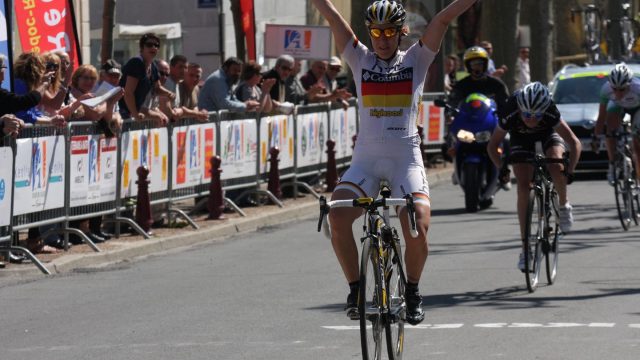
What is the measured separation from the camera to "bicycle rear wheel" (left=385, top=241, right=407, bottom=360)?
8.56m

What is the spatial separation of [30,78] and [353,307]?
7005 mm

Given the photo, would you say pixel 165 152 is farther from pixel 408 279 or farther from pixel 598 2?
pixel 598 2

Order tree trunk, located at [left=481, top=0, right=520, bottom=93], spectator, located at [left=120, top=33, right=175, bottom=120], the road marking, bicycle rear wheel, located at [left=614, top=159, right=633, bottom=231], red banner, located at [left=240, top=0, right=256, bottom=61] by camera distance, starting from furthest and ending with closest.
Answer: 1. tree trunk, located at [left=481, top=0, right=520, bottom=93]
2. red banner, located at [left=240, top=0, right=256, bottom=61]
3. bicycle rear wheel, located at [left=614, top=159, right=633, bottom=231]
4. spectator, located at [left=120, top=33, right=175, bottom=120]
5. the road marking

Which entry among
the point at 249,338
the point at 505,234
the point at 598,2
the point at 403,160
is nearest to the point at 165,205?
the point at 505,234

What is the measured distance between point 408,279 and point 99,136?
25.6 feet

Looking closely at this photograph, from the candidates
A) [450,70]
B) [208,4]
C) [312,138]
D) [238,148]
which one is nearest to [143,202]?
[238,148]

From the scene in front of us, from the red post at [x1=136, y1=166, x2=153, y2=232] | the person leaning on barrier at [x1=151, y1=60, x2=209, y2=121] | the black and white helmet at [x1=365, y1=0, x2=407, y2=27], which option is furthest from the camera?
the person leaning on barrier at [x1=151, y1=60, x2=209, y2=121]

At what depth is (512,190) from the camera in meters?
24.8

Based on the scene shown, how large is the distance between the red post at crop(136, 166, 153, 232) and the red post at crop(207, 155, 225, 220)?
6.29 ft

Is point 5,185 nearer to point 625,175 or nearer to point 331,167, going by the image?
point 625,175

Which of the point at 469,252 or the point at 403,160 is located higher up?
the point at 403,160

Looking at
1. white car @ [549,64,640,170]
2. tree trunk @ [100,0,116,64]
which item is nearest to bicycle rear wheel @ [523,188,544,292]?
tree trunk @ [100,0,116,64]

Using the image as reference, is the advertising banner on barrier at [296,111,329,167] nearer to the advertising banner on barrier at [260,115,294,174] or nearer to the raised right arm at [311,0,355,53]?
the advertising banner on barrier at [260,115,294,174]

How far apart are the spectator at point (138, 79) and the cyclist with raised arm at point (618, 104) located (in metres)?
4.87
